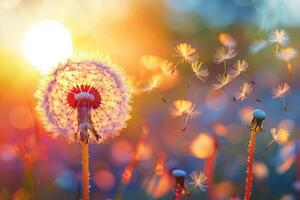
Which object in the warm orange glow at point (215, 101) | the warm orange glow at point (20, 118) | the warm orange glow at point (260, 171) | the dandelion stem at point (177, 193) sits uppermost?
the warm orange glow at point (215, 101)

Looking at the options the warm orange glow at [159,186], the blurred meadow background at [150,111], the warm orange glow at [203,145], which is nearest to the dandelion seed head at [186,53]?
the blurred meadow background at [150,111]

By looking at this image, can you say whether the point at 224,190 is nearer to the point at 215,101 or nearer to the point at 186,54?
the point at 215,101

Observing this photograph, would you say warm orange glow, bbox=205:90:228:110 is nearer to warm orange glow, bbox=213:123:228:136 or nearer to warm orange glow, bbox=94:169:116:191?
warm orange glow, bbox=213:123:228:136

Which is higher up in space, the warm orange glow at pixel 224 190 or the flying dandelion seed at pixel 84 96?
the warm orange glow at pixel 224 190

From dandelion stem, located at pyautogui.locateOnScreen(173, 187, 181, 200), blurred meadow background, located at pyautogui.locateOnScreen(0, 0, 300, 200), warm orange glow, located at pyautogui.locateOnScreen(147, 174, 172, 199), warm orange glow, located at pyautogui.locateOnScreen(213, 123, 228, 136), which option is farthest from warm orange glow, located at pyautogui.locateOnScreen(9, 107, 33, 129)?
dandelion stem, located at pyautogui.locateOnScreen(173, 187, 181, 200)

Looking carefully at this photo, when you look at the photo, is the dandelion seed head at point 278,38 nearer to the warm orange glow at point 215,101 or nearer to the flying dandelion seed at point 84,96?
the flying dandelion seed at point 84,96

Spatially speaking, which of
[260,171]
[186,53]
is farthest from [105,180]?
[186,53]

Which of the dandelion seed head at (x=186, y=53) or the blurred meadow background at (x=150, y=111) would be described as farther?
the blurred meadow background at (x=150, y=111)
